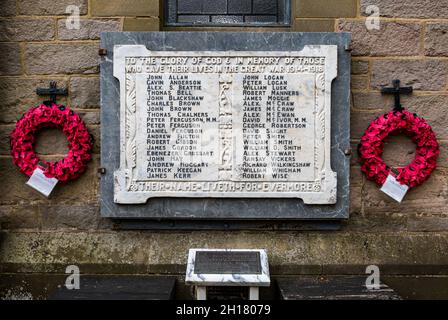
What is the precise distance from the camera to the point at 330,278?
4.04m

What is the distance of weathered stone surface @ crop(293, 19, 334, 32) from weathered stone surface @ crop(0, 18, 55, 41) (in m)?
2.13

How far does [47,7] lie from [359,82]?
2.78 meters

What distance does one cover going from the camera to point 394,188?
4195mm

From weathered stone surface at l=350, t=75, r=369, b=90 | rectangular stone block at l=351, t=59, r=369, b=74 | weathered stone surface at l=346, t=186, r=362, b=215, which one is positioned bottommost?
weathered stone surface at l=346, t=186, r=362, b=215

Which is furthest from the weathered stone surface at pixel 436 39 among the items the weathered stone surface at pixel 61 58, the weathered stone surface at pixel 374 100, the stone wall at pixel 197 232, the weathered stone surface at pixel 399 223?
the weathered stone surface at pixel 61 58

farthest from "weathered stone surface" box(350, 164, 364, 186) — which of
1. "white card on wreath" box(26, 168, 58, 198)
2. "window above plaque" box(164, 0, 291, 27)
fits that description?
"white card on wreath" box(26, 168, 58, 198)

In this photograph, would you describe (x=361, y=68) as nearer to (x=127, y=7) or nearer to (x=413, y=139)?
(x=413, y=139)

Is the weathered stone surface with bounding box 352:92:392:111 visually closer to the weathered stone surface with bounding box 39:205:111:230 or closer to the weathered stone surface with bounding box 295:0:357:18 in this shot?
the weathered stone surface with bounding box 295:0:357:18

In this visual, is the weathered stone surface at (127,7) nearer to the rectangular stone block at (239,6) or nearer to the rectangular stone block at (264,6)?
the rectangular stone block at (239,6)

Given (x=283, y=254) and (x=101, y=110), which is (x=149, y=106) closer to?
(x=101, y=110)

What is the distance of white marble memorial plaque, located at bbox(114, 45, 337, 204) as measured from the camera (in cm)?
410

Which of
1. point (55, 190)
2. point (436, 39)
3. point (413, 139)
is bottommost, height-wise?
point (55, 190)

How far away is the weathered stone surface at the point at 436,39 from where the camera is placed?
4195mm

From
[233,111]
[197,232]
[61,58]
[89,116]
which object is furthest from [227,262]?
[61,58]
